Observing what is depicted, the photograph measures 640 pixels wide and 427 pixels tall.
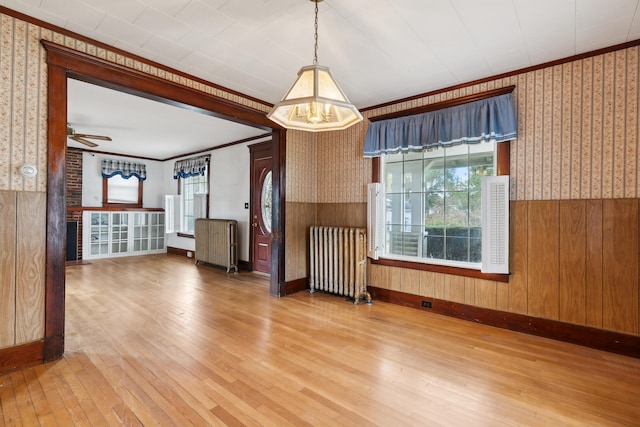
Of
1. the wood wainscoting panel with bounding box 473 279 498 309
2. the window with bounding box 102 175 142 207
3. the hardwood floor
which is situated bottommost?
the hardwood floor

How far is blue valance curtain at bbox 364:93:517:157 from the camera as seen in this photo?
310 centimetres

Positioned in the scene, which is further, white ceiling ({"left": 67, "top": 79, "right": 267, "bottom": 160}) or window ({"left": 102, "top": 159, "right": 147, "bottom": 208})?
window ({"left": 102, "top": 159, "right": 147, "bottom": 208})

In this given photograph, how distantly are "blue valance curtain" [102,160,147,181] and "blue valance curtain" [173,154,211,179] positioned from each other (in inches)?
33.3

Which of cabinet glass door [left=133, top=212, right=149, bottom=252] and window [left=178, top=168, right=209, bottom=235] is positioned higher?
window [left=178, top=168, right=209, bottom=235]

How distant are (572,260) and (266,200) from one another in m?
4.44

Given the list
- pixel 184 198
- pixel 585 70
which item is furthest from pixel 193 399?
pixel 184 198

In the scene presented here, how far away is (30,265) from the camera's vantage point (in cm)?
231

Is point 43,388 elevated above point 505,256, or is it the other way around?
point 505,256

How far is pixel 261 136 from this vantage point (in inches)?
226

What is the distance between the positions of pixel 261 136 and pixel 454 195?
368 cm

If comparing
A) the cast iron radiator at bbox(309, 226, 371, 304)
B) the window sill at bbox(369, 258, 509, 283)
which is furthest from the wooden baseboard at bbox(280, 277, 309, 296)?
the window sill at bbox(369, 258, 509, 283)

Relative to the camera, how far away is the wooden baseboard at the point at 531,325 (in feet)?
8.48

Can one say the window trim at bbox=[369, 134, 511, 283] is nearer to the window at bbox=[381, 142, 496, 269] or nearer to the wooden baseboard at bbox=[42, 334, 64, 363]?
the window at bbox=[381, 142, 496, 269]

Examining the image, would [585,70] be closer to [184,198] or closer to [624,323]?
[624,323]
